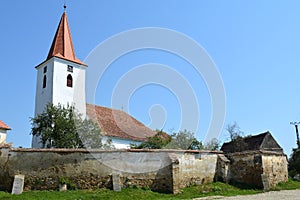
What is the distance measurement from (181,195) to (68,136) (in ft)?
34.8

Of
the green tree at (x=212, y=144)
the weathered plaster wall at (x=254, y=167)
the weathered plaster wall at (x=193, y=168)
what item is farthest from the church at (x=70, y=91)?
the weathered plaster wall at (x=254, y=167)

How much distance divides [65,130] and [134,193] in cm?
1054

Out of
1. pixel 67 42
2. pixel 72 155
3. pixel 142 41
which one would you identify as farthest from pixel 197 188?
pixel 67 42

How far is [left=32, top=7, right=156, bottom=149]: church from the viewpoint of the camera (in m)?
34.7

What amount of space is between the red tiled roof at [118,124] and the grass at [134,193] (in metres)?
16.9

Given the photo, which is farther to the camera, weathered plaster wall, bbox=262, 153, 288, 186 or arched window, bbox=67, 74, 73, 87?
arched window, bbox=67, 74, 73, 87

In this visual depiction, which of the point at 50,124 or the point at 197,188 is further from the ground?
the point at 50,124

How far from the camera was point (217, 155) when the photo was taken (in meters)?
19.2

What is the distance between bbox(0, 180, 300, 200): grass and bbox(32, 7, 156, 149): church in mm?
17288

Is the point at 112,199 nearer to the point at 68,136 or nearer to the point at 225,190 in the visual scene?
the point at 225,190

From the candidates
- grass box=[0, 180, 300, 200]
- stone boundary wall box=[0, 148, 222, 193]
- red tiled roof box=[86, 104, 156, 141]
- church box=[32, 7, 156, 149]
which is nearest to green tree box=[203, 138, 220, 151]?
red tiled roof box=[86, 104, 156, 141]

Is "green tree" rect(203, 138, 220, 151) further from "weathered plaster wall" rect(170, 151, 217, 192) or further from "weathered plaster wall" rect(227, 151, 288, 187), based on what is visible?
"weathered plaster wall" rect(170, 151, 217, 192)

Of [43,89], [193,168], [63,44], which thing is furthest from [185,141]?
[63,44]

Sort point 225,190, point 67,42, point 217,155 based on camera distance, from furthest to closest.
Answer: point 67,42 → point 217,155 → point 225,190
